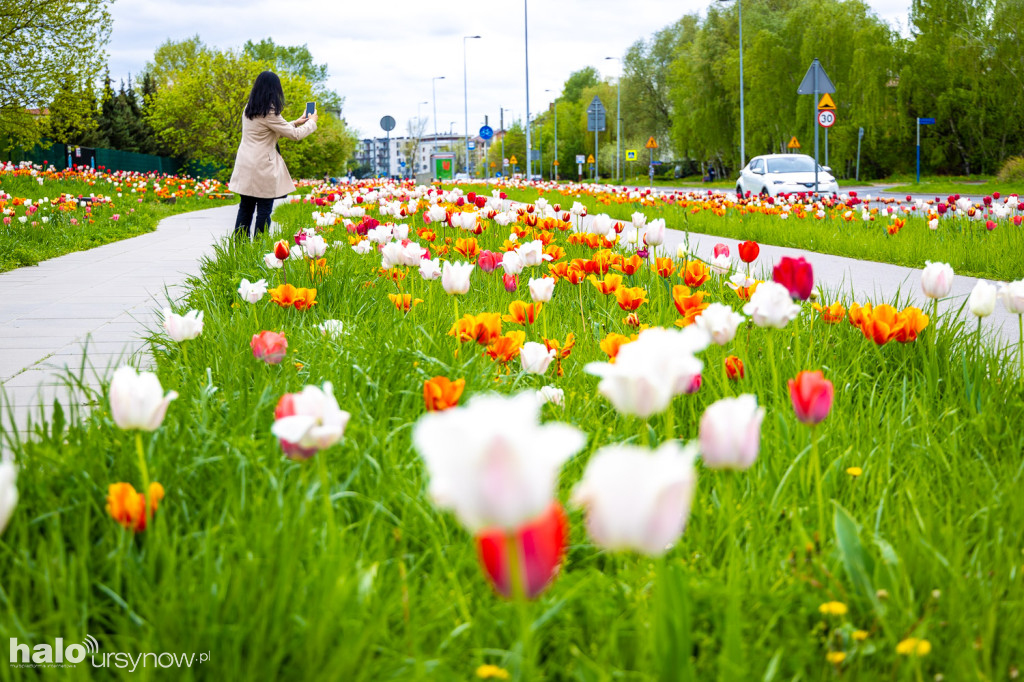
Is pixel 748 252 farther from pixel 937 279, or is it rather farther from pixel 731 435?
pixel 731 435

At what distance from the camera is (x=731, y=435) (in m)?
1.17

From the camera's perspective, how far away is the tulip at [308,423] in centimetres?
139

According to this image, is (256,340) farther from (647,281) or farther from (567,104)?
(567,104)

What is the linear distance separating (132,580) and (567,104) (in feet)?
339

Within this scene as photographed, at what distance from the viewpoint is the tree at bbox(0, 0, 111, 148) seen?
19.6 metres

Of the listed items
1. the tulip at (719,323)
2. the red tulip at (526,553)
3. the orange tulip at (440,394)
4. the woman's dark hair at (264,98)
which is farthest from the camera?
the woman's dark hair at (264,98)

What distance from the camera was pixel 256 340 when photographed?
2512mm

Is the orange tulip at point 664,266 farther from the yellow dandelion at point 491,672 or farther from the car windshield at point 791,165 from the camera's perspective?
the car windshield at point 791,165

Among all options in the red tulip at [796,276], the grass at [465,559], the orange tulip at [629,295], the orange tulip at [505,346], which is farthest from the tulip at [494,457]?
the orange tulip at [629,295]

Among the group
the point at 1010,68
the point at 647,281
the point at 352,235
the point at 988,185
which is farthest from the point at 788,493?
the point at 1010,68

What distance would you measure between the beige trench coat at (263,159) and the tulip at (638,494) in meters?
7.40

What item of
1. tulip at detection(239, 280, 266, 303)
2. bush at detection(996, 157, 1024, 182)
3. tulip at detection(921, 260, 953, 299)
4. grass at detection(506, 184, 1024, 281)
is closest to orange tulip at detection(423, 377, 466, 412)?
tulip at detection(921, 260, 953, 299)

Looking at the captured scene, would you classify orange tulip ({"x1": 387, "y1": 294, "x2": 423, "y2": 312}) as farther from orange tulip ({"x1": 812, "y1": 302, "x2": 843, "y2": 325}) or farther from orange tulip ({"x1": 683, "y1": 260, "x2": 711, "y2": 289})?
orange tulip ({"x1": 812, "y1": 302, "x2": 843, "y2": 325})

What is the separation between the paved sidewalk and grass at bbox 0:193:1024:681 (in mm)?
350
